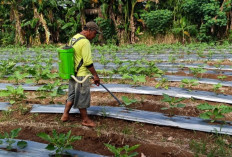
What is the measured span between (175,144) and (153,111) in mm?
890

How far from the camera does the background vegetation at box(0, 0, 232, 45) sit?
13188mm

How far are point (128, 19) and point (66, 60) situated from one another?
12.8 meters

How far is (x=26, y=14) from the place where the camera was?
17047 mm

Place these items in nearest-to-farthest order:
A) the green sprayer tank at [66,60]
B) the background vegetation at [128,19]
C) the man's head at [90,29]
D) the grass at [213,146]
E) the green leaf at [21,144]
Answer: the green leaf at [21,144] → the grass at [213,146] → the green sprayer tank at [66,60] → the man's head at [90,29] → the background vegetation at [128,19]

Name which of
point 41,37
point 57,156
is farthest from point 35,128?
point 41,37

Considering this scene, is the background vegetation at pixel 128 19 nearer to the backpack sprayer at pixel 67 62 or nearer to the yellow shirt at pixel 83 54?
the yellow shirt at pixel 83 54

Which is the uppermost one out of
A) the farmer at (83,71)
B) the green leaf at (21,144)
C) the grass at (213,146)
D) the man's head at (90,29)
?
the man's head at (90,29)

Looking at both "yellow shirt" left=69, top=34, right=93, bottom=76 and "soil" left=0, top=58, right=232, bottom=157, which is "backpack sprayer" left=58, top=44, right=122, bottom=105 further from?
"soil" left=0, top=58, right=232, bottom=157

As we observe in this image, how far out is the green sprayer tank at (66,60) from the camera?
264cm

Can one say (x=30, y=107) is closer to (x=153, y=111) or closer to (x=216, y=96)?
(x=153, y=111)

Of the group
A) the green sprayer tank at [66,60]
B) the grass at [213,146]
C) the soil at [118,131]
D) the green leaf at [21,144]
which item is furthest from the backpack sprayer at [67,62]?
the grass at [213,146]

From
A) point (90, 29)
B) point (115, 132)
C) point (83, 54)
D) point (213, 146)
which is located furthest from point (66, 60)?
point (213, 146)

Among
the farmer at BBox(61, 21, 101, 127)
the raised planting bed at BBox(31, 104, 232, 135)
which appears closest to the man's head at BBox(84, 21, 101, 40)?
the farmer at BBox(61, 21, 101, 127)

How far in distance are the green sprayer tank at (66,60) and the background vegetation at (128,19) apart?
1154cm
